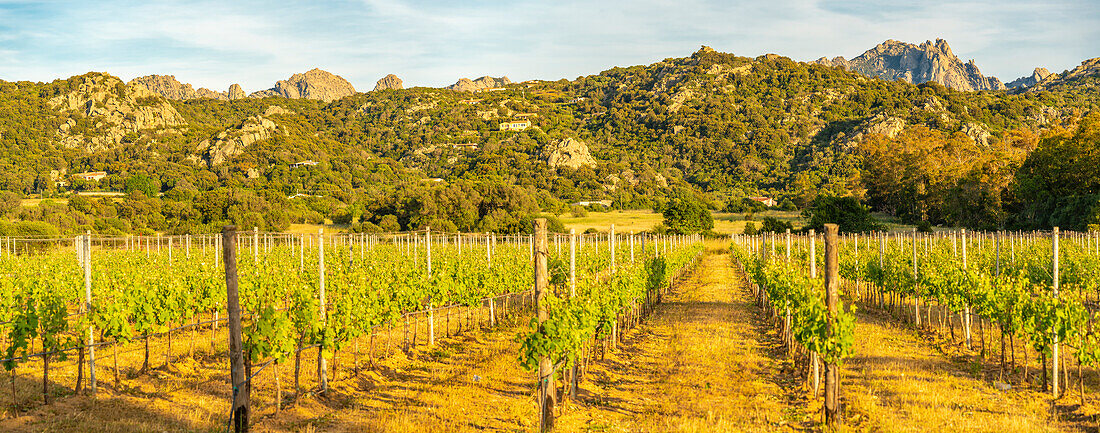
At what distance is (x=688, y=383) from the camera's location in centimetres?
1026

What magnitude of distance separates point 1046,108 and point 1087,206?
8944 centimetres

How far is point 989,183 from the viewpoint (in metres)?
49.3

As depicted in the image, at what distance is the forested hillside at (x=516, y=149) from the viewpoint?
61750mm

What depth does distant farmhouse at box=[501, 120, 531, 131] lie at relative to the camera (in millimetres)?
143688

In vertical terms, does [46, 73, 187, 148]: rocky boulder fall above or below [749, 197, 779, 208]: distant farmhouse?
above

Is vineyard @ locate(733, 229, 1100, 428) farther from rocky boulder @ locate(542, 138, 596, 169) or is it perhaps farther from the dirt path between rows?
rocky boulder @ locate(542, 138, 596, 169)

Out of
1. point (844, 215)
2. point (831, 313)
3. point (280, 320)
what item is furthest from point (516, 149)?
point (831, 313)

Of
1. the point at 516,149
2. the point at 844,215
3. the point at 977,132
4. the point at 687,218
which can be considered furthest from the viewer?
the point at 516,149

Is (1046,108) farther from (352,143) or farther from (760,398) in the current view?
(760,398)

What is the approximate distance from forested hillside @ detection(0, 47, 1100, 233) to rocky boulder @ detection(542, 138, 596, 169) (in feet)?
1.14

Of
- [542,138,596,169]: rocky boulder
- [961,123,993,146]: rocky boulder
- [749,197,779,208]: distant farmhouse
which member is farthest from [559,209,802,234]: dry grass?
[961,123,993,146]: rocky boulder

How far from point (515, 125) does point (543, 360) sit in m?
139

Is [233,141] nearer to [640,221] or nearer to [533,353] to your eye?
[640,221]

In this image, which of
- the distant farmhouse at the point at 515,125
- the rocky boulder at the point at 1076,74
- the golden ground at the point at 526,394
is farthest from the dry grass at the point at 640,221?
the rocky boulder at the point at 1076,74
